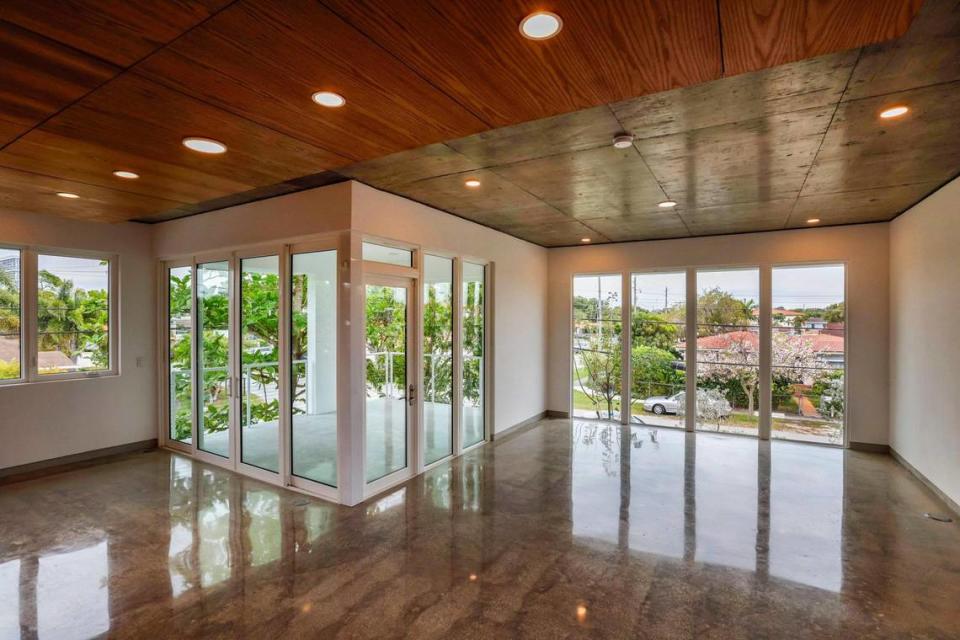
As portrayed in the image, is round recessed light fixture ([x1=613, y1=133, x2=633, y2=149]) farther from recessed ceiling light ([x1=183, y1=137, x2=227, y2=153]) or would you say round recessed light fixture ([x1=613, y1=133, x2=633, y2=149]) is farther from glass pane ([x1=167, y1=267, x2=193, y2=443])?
glass pane ([x1=167, y1=267, x2=193, y2=443])

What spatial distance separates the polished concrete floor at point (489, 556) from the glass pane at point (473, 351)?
116 centimetres

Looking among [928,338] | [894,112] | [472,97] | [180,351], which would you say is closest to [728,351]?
[928,338]

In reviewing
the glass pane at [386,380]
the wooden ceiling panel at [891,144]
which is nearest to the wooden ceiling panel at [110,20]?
the glass pane at [386,380]

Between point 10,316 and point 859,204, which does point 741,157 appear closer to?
point 859,204

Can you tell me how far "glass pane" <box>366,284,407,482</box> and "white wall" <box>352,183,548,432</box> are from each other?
2.17 ft

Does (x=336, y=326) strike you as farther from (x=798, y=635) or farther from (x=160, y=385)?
(x=798, y=635)

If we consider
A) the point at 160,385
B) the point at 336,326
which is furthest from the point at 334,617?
the point at 160,385

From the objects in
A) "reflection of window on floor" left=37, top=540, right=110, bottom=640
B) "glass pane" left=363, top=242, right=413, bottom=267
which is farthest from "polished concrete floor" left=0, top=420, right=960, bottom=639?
"glass pane" left=363, top=242, right=413, bottom=267

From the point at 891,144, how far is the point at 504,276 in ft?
13.8

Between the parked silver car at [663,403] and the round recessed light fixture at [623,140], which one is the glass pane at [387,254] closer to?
the round recessed light fixture at [623,140]

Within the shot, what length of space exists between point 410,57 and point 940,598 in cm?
418

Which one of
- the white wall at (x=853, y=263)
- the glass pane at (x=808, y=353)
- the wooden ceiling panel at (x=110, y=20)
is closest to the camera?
the wooden ceiling panel at (x=110, y=20)

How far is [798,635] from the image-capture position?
2424 millimetres

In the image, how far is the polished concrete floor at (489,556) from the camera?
253 centimetres
